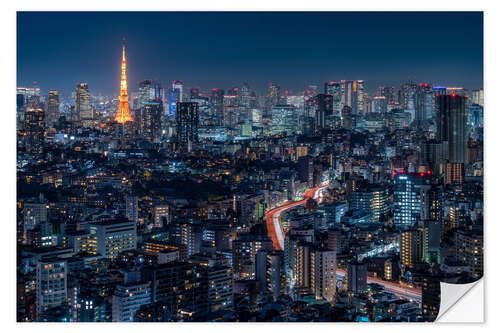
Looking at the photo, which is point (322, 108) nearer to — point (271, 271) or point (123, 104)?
point (123, 104)

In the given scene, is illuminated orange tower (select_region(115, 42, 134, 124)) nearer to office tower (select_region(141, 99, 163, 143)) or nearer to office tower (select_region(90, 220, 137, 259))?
office tower (select_region(141, 99, 163, 143))

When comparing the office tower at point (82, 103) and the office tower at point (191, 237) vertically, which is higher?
the office tower at point (82, 103)

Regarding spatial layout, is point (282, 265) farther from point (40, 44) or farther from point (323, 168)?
point (323, 168)

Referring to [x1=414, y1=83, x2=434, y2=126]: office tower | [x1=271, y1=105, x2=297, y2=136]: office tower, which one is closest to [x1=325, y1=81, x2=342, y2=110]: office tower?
[x1=271, y1=105, x2=297, y2=136]: office tower

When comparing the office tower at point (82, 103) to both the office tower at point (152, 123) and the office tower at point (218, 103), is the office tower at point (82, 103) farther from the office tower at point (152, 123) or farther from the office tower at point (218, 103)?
the office tower at point (218, 103)

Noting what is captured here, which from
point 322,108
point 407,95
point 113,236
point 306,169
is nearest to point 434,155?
point 407,95

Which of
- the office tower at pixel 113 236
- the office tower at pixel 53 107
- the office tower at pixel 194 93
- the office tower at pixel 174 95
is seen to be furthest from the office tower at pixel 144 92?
the office tower at pixel 113 236
